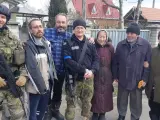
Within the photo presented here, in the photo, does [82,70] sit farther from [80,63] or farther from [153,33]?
[153,33]

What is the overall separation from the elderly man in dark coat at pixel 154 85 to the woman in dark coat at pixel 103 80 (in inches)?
26.7

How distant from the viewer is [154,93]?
12.5ft

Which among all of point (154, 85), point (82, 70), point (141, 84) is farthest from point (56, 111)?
point (154, 85)

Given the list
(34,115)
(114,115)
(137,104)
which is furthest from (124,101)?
(34,115)

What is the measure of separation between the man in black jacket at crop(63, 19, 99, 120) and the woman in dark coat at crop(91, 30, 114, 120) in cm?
22

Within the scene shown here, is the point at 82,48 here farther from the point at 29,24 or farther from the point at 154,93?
the point at 154,93

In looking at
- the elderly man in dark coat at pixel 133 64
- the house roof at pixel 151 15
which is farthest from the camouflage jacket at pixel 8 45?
the house roof at pixel 151 15

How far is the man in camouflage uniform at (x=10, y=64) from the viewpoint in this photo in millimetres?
2952

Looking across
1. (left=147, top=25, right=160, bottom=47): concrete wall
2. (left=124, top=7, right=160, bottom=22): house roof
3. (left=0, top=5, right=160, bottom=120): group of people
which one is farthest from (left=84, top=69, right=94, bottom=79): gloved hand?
(left=124, top=7, right=160, bottom=22): house roof

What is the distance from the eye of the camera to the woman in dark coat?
4055mm

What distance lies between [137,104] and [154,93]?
0.44 meters

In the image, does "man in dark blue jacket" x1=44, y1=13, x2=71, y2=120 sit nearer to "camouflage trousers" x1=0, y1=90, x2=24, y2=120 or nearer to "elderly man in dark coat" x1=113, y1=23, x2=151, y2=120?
"elderly man in dark coat" x1=113, y1=23, x2=151, y2=120

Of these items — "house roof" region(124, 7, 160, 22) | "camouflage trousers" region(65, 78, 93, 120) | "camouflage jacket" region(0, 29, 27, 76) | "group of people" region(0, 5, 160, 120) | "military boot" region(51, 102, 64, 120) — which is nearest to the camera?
"camouflage jacket" region(0, 29, 27, 76)

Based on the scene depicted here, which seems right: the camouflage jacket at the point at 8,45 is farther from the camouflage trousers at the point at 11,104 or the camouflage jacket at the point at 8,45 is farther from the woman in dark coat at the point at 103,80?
the woman in dark coat at the point at 103,80
